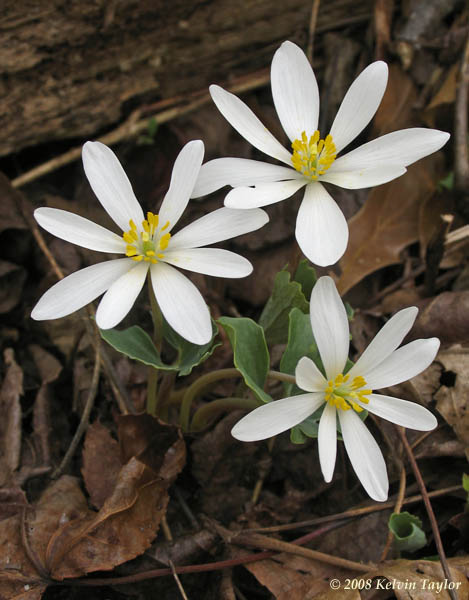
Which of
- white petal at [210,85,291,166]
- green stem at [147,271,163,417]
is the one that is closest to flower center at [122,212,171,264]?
green stem at [147,271,163,417]

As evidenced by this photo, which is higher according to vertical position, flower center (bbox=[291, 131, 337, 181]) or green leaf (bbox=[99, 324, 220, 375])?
flower center (bbox=[291, 131, 337, 181])

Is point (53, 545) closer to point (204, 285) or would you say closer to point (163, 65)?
point (204, 285)

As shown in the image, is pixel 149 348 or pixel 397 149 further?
pixel 149 348

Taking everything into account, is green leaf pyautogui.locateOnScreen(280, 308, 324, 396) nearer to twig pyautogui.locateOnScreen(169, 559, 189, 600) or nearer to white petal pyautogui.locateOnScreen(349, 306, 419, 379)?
white petal pyautogui.locateOnScreen(349, 306, 419, 379)

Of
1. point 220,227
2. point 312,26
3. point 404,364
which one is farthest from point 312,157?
point 312,26

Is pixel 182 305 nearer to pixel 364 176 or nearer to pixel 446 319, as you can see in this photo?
pixel 364 176

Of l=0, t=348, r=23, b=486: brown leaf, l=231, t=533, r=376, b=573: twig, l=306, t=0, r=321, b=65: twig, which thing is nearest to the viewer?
l=231, t=533, r=376, b=573: twig
